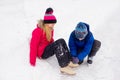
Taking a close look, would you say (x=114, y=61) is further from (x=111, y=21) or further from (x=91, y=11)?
(x=91, y=11)

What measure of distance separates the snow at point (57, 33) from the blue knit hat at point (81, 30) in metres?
0.67

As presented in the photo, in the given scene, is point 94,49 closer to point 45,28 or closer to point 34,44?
point 45,28

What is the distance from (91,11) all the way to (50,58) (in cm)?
285

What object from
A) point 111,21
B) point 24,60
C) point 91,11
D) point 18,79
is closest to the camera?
point 18,79

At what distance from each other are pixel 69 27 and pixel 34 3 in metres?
1.83

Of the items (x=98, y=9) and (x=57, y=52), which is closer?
(x=57, y=52)

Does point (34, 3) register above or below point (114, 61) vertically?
above

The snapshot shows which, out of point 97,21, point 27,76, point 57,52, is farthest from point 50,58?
point 97,21

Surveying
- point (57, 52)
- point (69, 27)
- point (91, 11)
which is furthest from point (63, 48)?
point (91, 11)

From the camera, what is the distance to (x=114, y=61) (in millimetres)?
6527

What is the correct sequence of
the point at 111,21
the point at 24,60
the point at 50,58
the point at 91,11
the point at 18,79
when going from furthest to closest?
the point at 91,11 → the point at 111,21 → the point at 50,58 → the point at 24,60 → the point at 18,79

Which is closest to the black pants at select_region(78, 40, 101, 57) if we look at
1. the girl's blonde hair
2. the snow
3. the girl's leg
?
the girl's leg

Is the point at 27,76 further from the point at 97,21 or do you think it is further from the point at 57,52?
the point at 97,21

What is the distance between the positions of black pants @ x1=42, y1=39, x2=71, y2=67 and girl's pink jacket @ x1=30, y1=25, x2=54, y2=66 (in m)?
0.10
